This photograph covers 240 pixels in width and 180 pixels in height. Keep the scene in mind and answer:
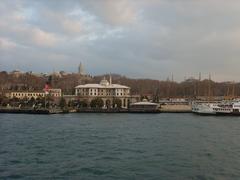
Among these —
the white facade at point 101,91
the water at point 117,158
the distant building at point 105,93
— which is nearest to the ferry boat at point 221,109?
the distant building at point 105,93

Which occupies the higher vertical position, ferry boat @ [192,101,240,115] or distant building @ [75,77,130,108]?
distant building @ [75,77,130,108]

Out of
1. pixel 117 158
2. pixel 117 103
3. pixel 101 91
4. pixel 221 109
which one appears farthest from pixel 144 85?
pixel 117 158

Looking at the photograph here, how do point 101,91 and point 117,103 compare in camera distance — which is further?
point 101,91

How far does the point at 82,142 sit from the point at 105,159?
6.94 meters

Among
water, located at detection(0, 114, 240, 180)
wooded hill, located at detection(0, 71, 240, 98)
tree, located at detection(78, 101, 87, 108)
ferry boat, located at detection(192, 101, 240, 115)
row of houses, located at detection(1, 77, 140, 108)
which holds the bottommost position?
water, located at detection(0, 114, 240, 180)

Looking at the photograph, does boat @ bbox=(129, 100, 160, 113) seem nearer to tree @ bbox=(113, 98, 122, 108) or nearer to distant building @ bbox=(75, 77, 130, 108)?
tree @ bbox=(113, 98, 122, 108)

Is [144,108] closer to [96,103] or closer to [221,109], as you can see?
[96,103]

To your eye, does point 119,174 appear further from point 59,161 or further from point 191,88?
point 191,88

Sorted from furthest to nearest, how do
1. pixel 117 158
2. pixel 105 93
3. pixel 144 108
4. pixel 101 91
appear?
pixel 101 91 < pixel 105 93 < pixel 144 108 < pixel 117 158

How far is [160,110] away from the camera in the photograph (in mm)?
88500

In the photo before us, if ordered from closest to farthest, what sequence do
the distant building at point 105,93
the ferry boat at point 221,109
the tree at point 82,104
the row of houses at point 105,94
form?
1. the ferry boat at point 221,109
2. the tree at point 82,104
3. the row of houses at point 105,94
4. the distant building at point 105,93

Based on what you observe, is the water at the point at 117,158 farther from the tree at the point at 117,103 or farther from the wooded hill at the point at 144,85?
the wooded hill at the point at 144,85

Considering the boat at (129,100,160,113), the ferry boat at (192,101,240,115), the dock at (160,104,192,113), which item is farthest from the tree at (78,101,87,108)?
the ferry boat at (192,101,240,115)

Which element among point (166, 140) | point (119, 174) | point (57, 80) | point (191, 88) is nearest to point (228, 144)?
point (166, 140)
